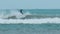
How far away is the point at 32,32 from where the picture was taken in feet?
56.9

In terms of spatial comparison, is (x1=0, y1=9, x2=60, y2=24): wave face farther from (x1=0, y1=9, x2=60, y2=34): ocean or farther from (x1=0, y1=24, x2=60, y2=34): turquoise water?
(x1=0, y1=24, x2=60, y2=34): turquoise water

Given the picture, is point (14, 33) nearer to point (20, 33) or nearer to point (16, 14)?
point (20, 33)

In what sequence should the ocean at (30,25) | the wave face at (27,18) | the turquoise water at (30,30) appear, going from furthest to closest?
the wave face at (27,18) → the ocean at (30,25) → the turquoise water at (30,30)

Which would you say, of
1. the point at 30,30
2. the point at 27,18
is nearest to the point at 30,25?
the point at 30,30

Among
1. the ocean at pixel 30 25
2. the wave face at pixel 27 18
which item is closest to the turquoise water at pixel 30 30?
the ocean at pixel 30 25

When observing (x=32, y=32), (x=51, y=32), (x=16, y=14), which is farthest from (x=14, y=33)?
(x=16, y=14)

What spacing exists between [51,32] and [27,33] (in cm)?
165

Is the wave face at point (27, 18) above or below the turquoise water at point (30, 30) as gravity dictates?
below

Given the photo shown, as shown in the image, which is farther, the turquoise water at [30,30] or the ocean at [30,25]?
the ocean at [30,25]

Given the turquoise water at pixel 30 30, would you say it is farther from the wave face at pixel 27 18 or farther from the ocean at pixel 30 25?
the wave face at pixel 27 18

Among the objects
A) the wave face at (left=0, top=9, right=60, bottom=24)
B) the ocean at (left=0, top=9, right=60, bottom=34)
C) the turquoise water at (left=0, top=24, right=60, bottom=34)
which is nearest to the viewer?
the turquoise water at (left=0, top=24, right=60, bottom=34)

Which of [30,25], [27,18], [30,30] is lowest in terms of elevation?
[27,18]

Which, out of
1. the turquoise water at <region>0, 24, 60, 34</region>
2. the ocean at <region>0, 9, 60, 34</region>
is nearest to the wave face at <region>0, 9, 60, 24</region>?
the ocean at <region>0, 9, 60, 34</region>

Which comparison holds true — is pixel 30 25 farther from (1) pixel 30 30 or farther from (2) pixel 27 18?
(2) pixel 27 18
